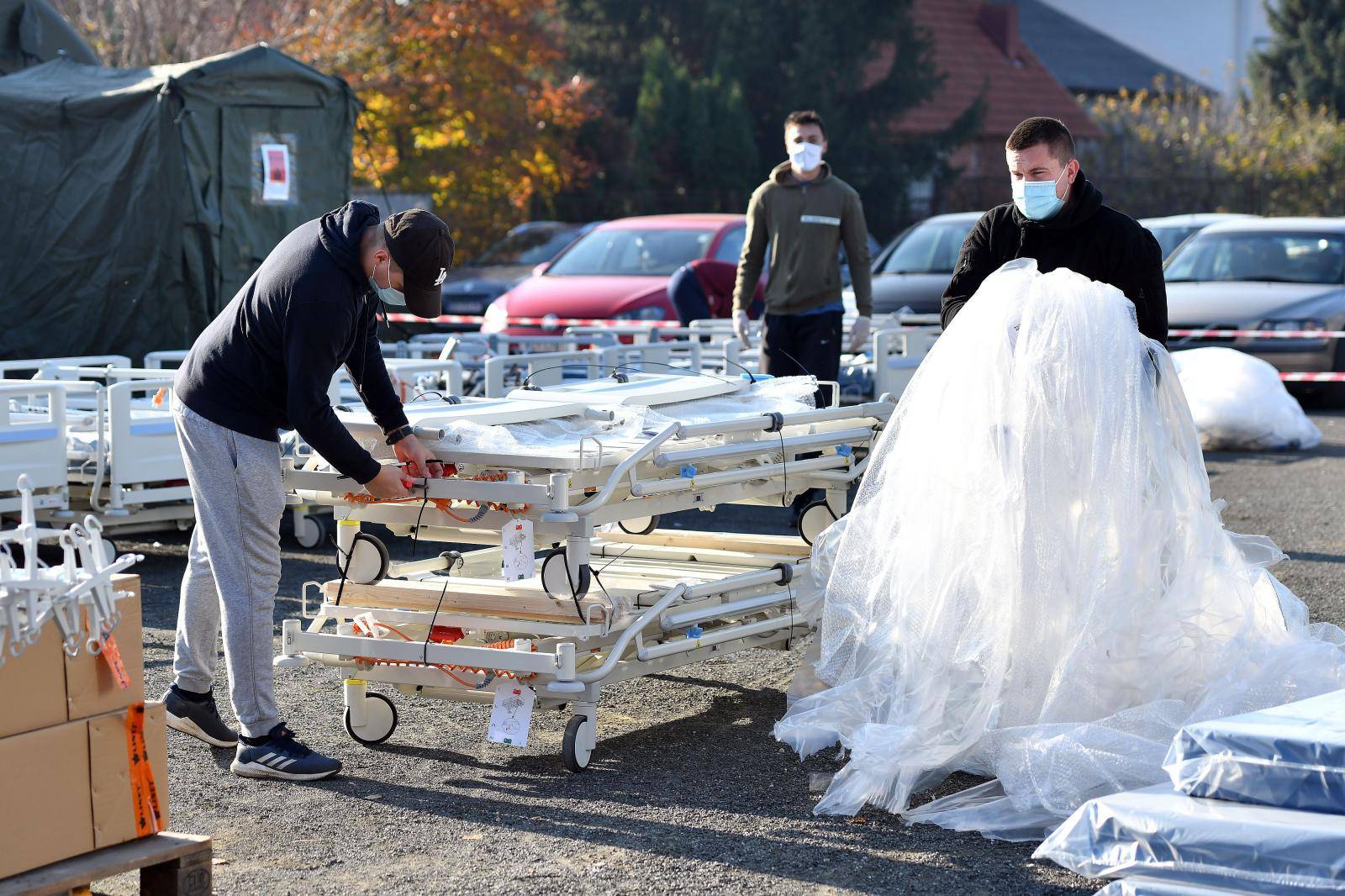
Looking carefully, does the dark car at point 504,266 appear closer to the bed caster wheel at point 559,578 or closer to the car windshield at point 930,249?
the car windshield at point 930,249

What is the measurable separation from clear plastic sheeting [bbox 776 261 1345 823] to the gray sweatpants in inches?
66.9

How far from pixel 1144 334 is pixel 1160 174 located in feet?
91.1

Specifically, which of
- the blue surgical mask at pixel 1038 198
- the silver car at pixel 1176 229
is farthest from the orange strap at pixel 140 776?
the silver car at pixel 1176 229

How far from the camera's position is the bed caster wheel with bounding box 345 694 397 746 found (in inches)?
221

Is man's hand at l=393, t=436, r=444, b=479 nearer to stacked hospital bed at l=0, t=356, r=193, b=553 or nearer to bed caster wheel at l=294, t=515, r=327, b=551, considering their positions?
stacked hospital bed at l=0, t=356, r=193, b=553

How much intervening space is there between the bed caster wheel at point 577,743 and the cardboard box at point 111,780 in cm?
154

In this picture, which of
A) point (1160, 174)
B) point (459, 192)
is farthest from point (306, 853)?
point (1160, 174)

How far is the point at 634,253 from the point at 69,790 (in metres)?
12.3

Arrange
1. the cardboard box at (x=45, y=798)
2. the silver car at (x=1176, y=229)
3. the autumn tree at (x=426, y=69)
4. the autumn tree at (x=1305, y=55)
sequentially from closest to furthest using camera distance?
the cardboard box at (x=45, y=798), the silver car at (x=1176, y=229), the autumn tree at (x=426, y=69), the autumn tree at (x=1305, y=55)

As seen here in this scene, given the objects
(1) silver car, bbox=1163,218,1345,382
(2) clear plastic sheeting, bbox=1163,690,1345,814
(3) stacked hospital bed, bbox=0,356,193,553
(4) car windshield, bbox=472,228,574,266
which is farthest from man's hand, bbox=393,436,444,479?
(4) car windshield, bbox=472,228,574,266

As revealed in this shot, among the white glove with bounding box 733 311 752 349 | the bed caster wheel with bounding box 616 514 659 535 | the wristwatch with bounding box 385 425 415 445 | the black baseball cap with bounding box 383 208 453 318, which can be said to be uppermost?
the black baseball cap with bounding box 383 208 453 318

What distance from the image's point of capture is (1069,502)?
5102 mm

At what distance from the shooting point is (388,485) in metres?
5.15

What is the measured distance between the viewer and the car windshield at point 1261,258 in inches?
629
